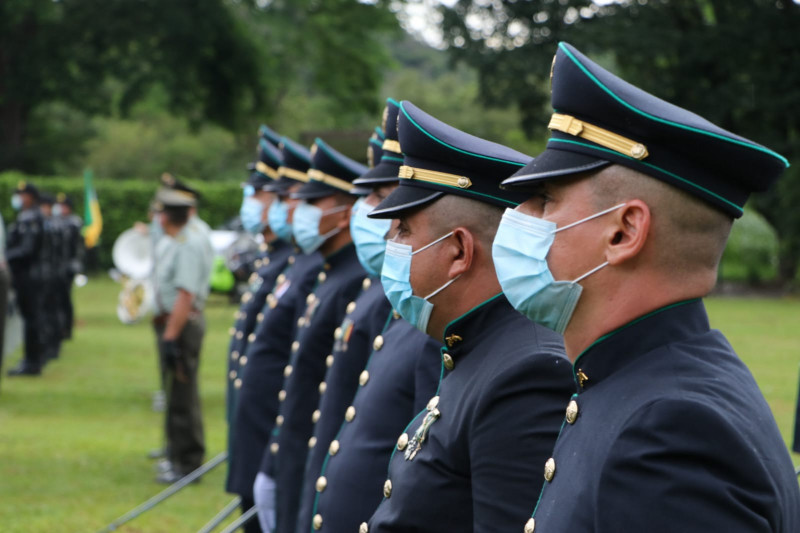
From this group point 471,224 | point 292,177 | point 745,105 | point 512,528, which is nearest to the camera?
point 512,528

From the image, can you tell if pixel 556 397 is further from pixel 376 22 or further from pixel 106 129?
pixel 106 129

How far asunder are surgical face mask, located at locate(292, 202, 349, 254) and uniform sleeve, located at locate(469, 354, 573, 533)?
119 inches

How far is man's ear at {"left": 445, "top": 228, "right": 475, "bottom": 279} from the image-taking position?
281cm

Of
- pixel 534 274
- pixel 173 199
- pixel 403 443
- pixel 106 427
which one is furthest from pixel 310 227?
pixel 106 427

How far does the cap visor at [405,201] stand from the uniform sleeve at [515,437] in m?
0.64

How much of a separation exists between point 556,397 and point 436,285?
23.5 inches

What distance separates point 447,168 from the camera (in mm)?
2912

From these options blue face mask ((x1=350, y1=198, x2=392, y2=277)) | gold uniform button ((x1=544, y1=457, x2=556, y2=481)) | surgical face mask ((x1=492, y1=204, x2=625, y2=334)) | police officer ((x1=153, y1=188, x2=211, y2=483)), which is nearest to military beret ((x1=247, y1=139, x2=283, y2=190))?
police officer ((x1=153, y1=188, x2=211, y2=483))

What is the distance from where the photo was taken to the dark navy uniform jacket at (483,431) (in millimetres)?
2303

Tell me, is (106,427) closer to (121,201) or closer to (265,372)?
(265,372)

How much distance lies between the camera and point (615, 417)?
6.20 feet

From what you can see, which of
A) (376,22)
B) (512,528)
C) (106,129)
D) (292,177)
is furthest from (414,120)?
(106,129)

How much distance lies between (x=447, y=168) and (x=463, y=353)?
1.65 feet

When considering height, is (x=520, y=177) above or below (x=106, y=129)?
above
